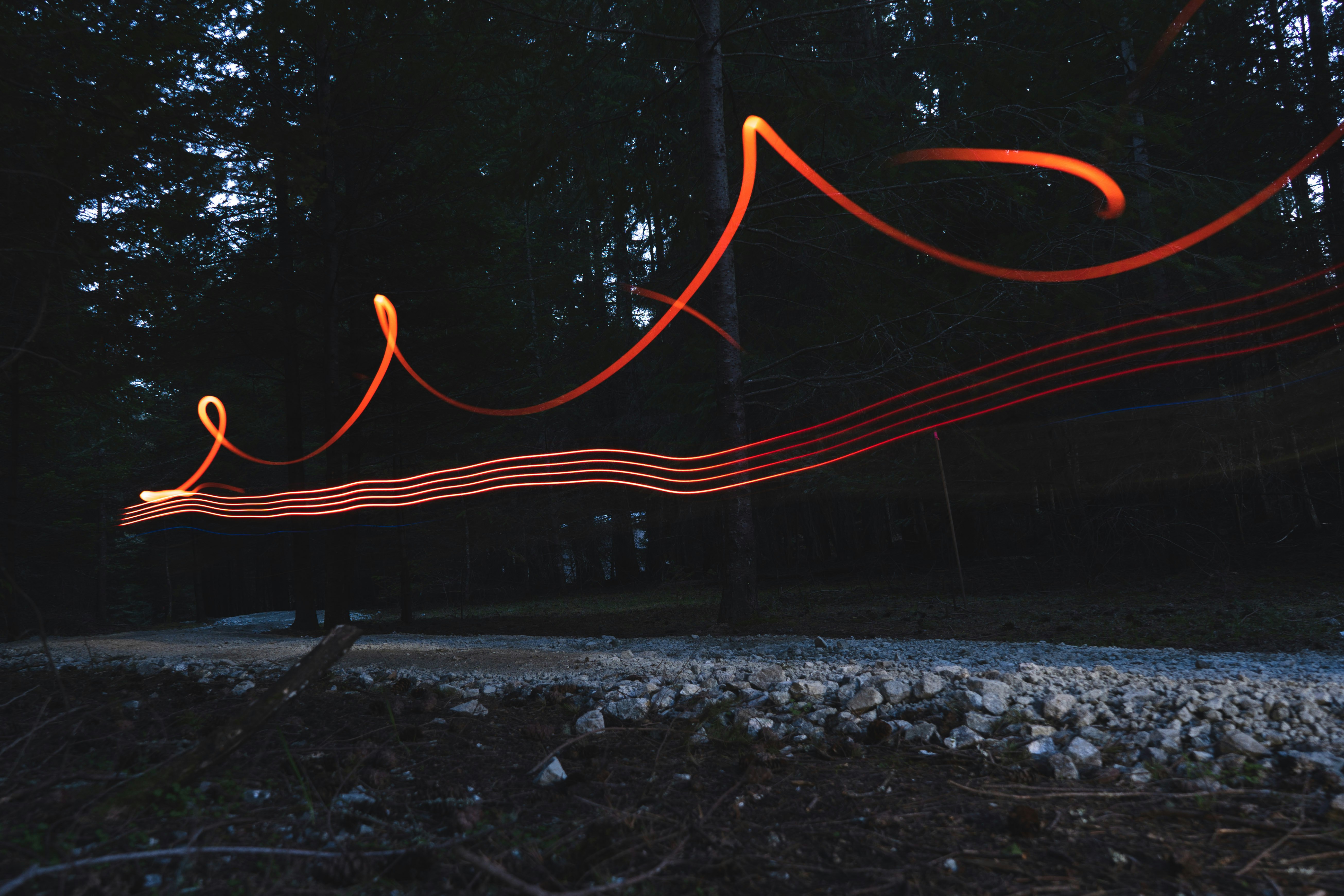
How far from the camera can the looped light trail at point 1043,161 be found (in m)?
9.10

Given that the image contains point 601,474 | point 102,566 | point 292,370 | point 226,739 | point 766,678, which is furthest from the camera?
point 102,566

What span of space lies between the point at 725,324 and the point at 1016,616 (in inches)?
187

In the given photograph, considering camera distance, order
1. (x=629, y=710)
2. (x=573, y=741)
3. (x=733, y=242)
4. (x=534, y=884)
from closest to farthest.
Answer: (x=534, y=884) → (x=573, y=741) → (x=629, y=710) → (x=733, y=242)

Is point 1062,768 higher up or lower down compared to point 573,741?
lower down

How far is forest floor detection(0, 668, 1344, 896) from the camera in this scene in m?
2.10

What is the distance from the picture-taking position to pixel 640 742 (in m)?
3.58

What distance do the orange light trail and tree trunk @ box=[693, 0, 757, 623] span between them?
6.4 inches

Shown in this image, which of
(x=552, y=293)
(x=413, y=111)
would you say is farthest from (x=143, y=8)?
(x=552, y=293)

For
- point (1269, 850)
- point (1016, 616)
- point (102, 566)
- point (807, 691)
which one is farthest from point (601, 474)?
point (1269, 850)

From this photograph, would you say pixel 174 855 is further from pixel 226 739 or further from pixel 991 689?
pixel 991 689

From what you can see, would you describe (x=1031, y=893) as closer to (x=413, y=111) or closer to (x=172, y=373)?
(x=413, y=111)

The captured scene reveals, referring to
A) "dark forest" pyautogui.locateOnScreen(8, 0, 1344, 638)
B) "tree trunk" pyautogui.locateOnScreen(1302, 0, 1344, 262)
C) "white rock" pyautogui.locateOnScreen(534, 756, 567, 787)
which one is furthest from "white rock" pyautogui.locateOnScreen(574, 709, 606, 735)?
"tree trunk" pyautogui.locateOnScreen(1302, 0, 1344, 262)

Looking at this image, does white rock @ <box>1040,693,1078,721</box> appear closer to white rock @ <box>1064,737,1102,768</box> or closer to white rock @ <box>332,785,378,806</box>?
white rock @ <box>1064,737,1102,768</box>

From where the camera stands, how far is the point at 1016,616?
8992mm
